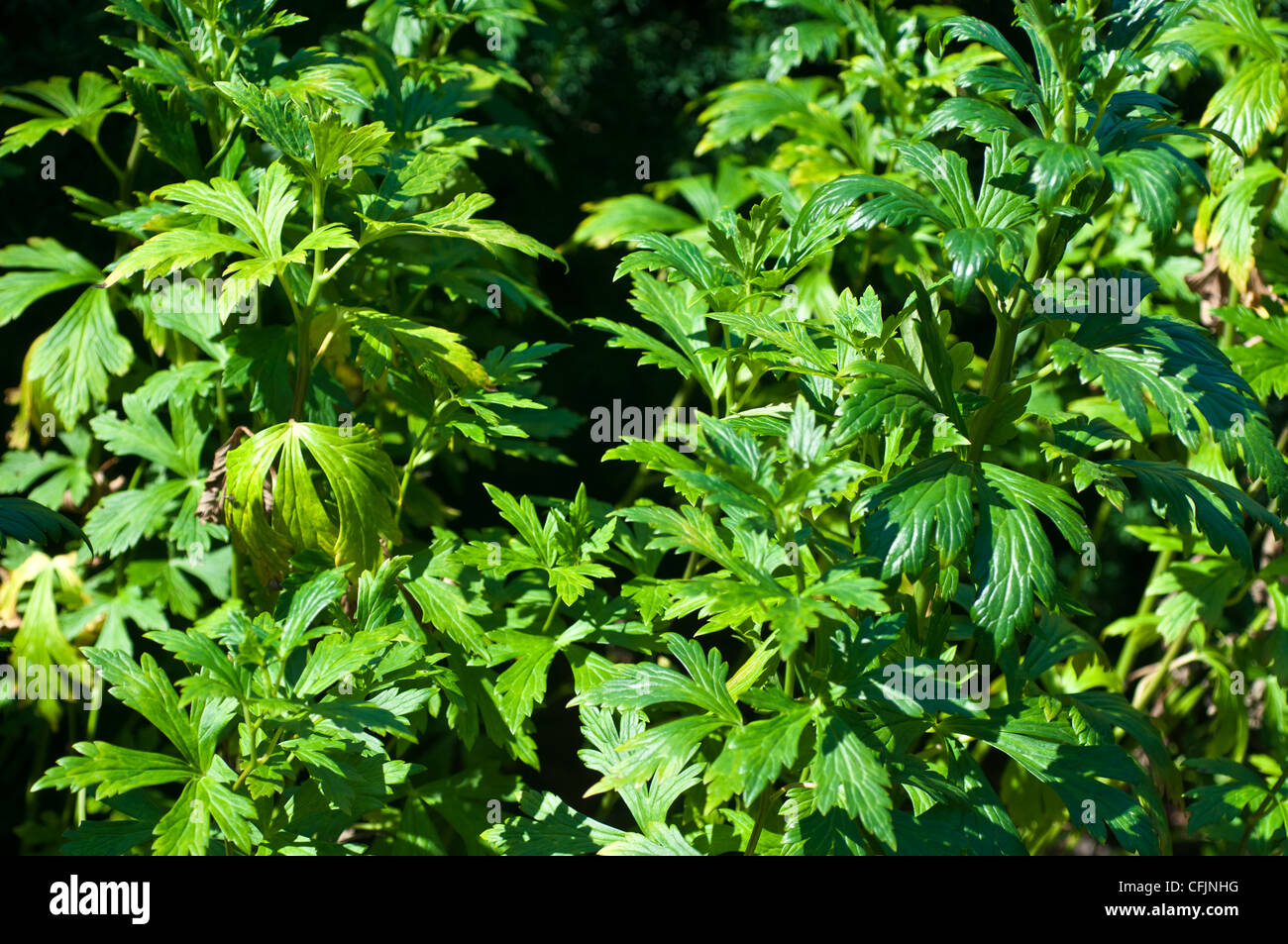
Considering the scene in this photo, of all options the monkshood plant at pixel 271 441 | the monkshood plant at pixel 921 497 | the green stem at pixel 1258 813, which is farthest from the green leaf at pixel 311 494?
the green stem at pixel 1258 813

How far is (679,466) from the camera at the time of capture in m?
1.66

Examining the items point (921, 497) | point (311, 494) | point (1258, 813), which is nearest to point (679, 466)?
point (921, 497)

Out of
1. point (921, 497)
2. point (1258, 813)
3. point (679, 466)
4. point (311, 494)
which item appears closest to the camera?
point (921, 497)

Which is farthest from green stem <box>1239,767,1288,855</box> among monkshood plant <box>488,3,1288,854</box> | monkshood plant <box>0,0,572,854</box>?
monkshood plant <box>0,0,572,854</box>

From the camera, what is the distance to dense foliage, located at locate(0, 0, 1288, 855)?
1535 mm

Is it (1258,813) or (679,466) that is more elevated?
(679,466)

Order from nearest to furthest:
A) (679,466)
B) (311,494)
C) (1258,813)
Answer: (679,466)
(311,494)
(1258,813)

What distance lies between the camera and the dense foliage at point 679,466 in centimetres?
154

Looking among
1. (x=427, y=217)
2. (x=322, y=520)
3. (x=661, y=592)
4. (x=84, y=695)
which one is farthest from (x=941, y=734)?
(x=84, y=695)

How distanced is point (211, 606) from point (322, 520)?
119 cm

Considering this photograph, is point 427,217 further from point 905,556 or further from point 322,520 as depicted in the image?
point 905,556

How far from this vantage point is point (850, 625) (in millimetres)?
1519

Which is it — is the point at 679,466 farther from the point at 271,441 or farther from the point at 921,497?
the point at 271,441

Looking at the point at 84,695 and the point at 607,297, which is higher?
the point at 607,297
